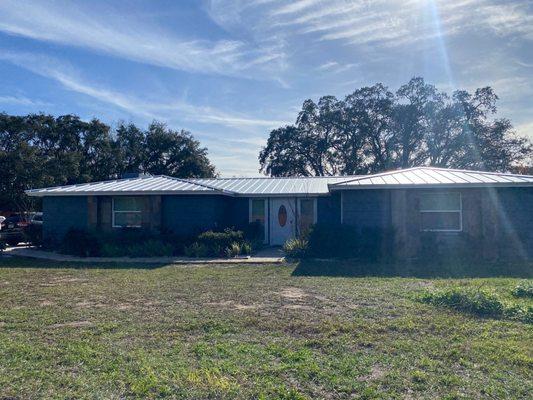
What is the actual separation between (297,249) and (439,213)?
491cm

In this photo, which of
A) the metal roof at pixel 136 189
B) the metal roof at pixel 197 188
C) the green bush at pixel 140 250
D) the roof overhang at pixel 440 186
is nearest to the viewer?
Answer: the roof overhang at pixel 440 186

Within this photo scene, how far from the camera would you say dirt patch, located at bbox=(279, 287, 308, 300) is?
924 centimetres

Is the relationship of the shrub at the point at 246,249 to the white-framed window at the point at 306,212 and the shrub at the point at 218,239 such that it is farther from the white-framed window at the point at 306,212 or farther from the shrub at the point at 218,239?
the white-framed window at the point at 306,212

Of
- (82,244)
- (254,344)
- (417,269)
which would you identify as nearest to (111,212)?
(82,244)

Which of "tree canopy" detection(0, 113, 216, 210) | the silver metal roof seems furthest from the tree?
the silver metal roof

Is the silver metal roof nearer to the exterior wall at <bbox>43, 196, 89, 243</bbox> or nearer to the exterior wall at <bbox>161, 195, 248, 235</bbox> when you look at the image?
the exterior wall at <bbox>161, 195, 248, 235</bbox>

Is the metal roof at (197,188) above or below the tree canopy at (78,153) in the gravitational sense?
below

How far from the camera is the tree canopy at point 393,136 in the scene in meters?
38.8

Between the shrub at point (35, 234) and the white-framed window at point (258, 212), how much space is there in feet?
29.2

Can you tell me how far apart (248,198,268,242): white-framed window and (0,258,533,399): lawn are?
10722 millimetres

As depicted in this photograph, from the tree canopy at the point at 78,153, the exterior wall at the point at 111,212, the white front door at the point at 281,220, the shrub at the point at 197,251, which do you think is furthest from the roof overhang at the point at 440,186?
the tree canopy at the point at 78,153

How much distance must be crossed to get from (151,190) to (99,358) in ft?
43.6

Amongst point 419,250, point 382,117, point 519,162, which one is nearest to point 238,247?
point 419,250

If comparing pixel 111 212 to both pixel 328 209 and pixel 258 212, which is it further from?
pixel 328 209
